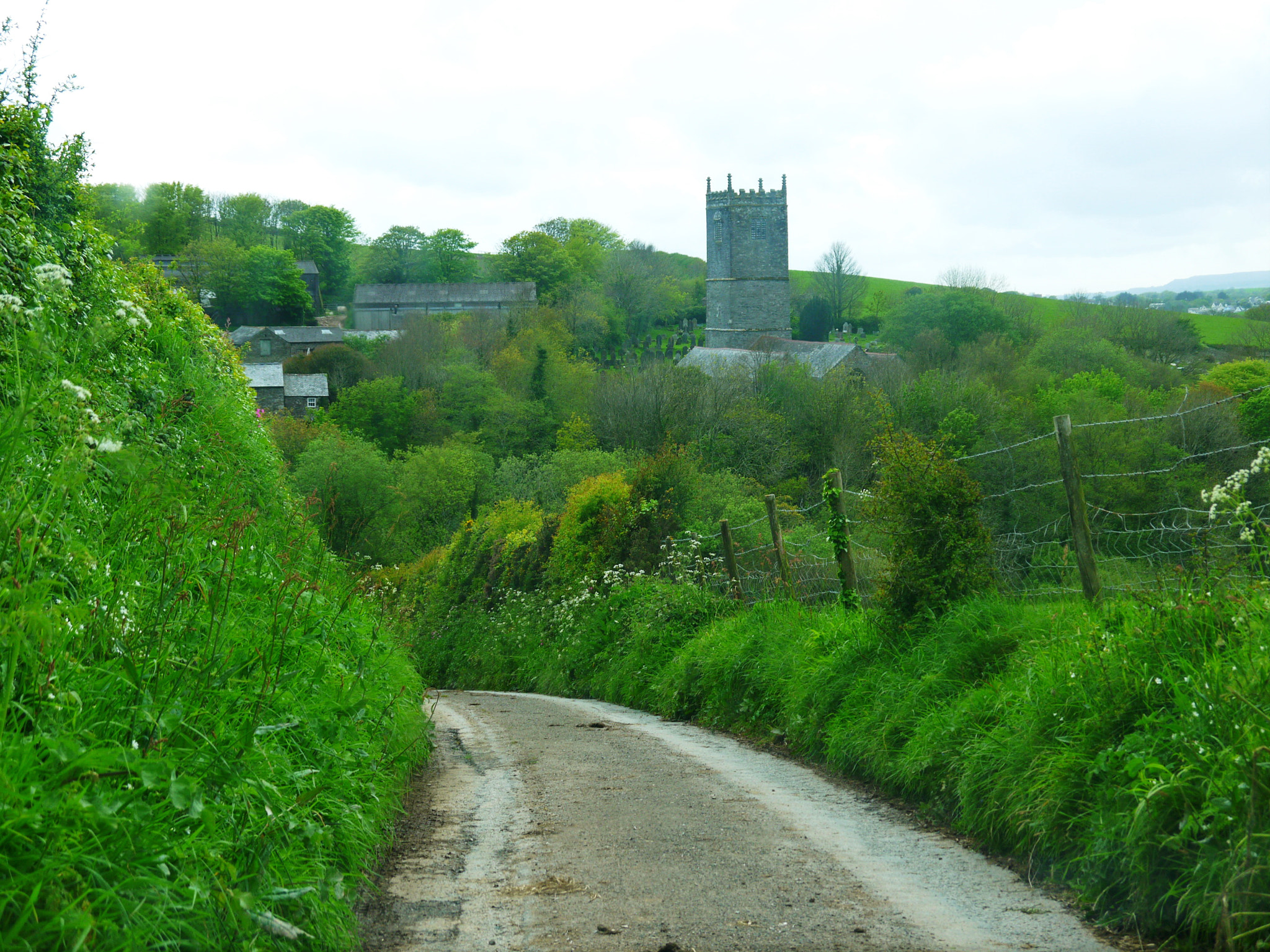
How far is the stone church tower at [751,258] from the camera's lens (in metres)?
86.1

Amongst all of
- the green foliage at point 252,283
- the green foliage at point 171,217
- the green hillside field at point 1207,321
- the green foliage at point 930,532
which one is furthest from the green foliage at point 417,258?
the green foliage at point 930,532

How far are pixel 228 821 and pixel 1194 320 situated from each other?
256ft

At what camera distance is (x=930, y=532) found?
23.9 ft

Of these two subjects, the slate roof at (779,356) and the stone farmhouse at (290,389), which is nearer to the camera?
the slate roof at (779,356)

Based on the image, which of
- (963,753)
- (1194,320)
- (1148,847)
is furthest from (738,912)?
(1194,320)

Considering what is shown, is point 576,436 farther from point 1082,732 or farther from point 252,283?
point 252,283

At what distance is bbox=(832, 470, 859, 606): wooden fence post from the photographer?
29.6 ft

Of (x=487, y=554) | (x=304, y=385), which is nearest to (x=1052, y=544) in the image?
(x=487, y=554)

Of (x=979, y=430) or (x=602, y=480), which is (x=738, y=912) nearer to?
(x=602, y=480)

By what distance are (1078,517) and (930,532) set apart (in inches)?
46.3

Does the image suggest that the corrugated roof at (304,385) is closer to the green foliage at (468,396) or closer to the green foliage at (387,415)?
the green foliage at (387,415)

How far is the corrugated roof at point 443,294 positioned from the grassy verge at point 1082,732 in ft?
300

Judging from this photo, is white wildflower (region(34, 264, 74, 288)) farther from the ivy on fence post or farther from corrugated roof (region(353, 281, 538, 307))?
corrugated roof (region(353, 281, 538, 307))

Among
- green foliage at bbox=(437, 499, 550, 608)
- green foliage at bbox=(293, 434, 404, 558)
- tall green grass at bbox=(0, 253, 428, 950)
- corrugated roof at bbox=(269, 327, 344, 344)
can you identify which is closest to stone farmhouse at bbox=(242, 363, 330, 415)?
corrugated roof at bbox=(269, 327, 344, 344)
